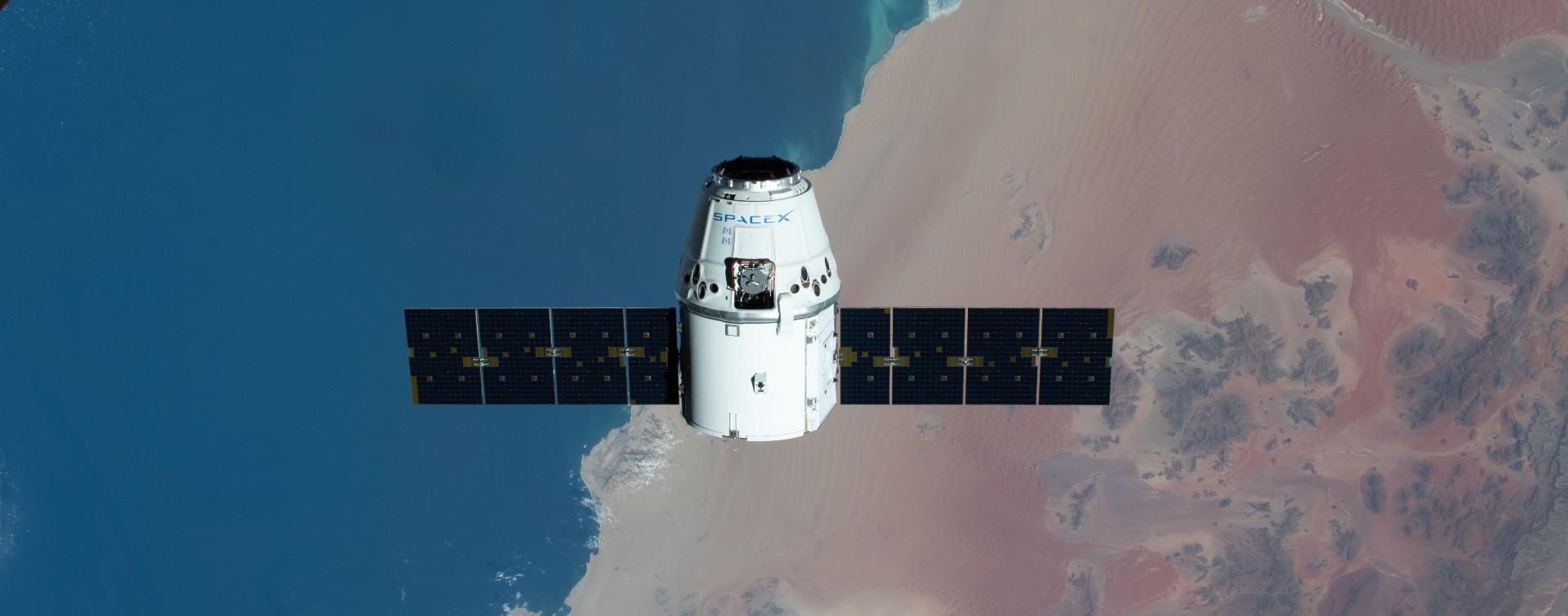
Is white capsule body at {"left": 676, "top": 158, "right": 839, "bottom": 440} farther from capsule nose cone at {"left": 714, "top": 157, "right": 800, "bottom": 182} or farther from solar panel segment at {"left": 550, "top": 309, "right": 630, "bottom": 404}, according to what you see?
solar panel segment at {"left": 550, "top": 309, "right": 630, "bottom": 404}

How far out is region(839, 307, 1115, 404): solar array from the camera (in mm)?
19734

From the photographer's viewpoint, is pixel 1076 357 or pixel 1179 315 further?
pixel 1179 315

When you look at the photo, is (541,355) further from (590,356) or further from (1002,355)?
(1002,355)

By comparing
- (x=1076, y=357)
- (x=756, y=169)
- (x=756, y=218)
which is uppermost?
(x=756, y=169)

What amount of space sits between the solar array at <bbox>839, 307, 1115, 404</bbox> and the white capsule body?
2.14 metres

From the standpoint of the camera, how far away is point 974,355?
2002 centimetres

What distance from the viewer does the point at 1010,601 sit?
1355 inches

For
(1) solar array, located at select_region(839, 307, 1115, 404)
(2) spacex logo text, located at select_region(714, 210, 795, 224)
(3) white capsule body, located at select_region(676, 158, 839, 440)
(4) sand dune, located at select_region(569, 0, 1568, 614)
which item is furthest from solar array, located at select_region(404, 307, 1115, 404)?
(4) sand dune, located at select_region(569, 0, 1568, 614)

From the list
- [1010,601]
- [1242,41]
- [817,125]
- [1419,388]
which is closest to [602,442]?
[817,125]

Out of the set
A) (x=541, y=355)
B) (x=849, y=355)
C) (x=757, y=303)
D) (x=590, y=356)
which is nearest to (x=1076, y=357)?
(x=849, y=355)

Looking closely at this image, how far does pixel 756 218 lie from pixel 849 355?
162 inches

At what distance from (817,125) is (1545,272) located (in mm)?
20976

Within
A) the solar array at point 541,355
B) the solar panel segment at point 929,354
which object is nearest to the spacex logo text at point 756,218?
the solar array at point 541,355

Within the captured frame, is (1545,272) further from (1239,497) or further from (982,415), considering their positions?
(982,415)
